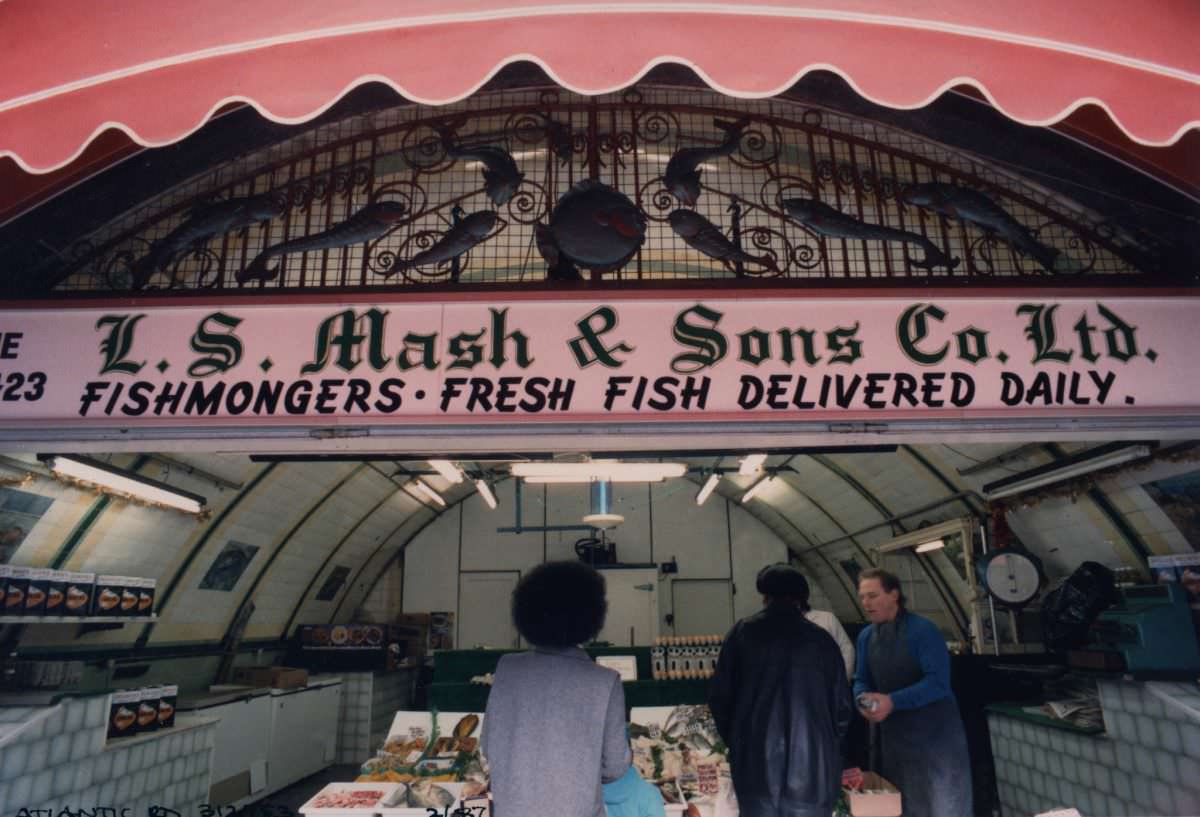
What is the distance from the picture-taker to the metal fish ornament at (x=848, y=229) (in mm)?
3570

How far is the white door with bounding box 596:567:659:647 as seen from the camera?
1560cm

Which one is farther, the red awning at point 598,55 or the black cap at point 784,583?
the black cap at point 784,583

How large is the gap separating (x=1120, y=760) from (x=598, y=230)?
559 cm

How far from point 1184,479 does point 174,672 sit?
10183 millimetres

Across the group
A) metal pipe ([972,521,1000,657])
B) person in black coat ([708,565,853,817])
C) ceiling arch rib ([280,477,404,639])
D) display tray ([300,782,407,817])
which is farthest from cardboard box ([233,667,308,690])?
metal pipe ([972,521,1000,657])

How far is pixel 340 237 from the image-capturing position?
3.61m

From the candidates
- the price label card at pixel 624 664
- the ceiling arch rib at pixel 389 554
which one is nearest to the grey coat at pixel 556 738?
the price label card at pixel 624 664

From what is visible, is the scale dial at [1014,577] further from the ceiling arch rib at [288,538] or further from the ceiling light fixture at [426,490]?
the ceiling light fixture at [426,490]

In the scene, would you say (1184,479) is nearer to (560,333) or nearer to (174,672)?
(560,333)

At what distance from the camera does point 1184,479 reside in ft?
18.7

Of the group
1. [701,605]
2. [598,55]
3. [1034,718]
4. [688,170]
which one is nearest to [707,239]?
[688,170]

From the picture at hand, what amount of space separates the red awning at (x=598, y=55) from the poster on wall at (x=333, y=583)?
1157 centimetres

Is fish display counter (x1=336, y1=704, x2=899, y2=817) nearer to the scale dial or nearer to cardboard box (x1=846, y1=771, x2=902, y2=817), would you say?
cardboard box (x1=846, y1=771, x2=902, y2=817)

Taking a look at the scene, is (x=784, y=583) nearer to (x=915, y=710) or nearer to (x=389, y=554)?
(x=915, y=710)
